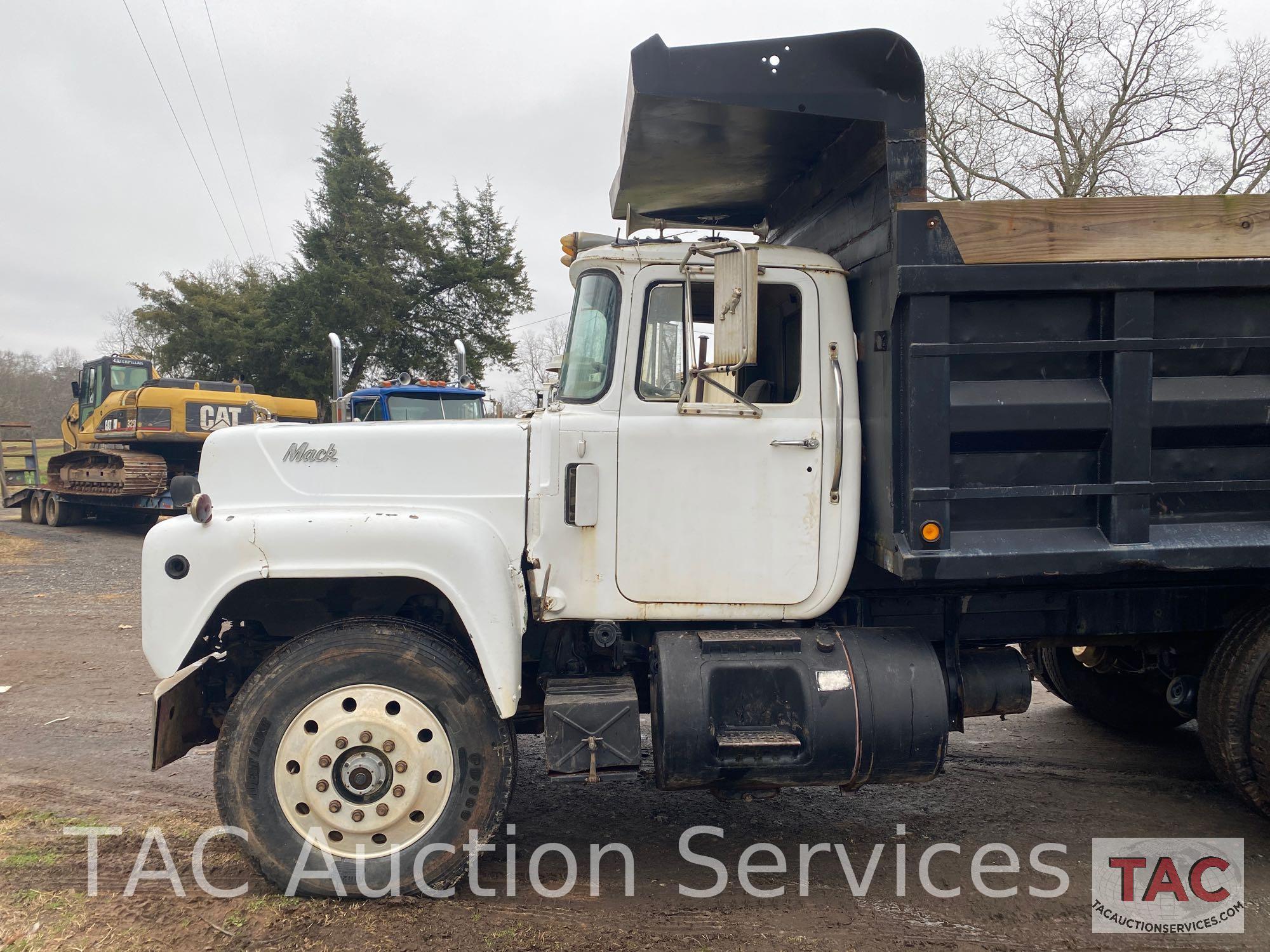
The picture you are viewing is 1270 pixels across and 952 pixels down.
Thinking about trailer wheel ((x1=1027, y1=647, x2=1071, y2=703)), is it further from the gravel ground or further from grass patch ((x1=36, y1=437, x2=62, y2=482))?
grass patch ((x1=36, y1=437, x2=62, y2=482))

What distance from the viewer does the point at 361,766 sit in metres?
3.26

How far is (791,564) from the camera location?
3510 millimetres

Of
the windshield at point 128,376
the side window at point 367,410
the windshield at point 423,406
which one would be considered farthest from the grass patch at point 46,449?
the windshield at point 423,406

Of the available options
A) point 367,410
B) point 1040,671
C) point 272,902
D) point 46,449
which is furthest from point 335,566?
point 46,449

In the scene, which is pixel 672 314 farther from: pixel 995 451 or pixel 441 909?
pixel 441 909

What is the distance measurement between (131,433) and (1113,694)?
16.9 metres

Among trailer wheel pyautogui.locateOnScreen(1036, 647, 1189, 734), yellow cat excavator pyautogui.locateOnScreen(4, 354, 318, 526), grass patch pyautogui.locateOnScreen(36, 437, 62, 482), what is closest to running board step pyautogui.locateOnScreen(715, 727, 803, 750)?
trailer wheel pyautogui.locateOnScreen(1036, 647, 1189, 734)

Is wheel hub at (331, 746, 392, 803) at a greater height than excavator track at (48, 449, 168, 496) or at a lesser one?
lesser

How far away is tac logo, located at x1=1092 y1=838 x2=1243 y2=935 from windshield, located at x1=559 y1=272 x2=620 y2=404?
2856 mm

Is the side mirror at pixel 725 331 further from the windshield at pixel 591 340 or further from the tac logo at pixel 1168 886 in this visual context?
the tac logo at pixel 1168 886

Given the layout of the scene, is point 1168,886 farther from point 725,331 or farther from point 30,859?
point 30,859

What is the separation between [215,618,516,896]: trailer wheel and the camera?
3.26 meters

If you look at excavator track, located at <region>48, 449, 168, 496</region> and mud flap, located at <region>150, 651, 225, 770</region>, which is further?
excavator track, located at <region>48, 449, 168, 496</region>

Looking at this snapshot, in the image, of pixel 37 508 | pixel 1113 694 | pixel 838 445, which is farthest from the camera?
pixel 37 508
